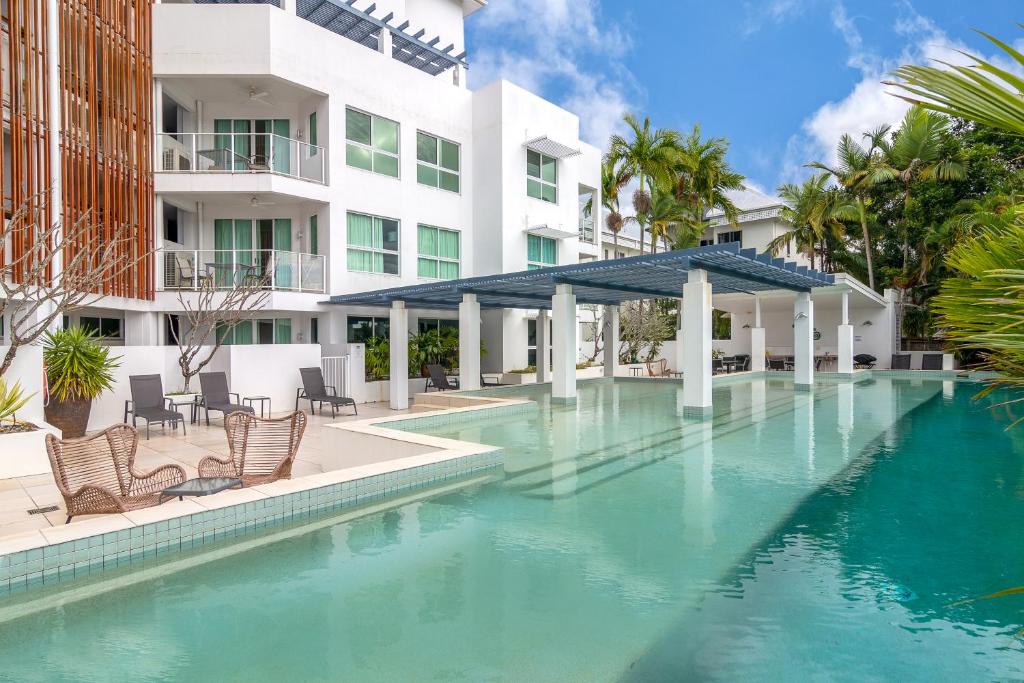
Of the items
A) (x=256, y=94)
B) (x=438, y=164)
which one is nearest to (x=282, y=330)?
(x=256, y=94)

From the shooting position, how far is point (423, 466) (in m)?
8.00

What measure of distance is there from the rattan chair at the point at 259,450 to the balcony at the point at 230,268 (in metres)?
9.88

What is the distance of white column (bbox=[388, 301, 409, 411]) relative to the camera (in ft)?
57.3

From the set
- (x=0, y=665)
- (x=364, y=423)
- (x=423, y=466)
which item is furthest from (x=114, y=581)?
(x=364, y=423)

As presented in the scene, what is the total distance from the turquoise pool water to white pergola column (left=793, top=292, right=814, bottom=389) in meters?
11.9

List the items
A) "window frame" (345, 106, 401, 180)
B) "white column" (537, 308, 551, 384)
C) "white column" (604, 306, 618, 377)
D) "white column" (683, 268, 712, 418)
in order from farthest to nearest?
1. "white column" (604, 306, 618, 377)
2. "white column" (537, 308, 551, 384)
3. "window frame" (345, 106, 401, 180)
4. "white column" (683, 268, 712, 418)

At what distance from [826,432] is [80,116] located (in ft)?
55.3

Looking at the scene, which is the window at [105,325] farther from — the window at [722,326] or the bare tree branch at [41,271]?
the window at [722,326]

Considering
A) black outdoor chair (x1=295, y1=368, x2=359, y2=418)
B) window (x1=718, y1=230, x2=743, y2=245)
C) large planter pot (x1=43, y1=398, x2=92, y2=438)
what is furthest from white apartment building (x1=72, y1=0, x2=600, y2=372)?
window (x1=718, y1=230, x2=743, y2=245)

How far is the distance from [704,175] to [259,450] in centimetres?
2861

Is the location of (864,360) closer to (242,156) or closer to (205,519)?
(242,156)

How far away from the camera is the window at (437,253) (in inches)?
834

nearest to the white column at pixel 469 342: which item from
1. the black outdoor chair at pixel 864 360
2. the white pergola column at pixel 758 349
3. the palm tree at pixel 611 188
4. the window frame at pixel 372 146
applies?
the window frame at pixel 372 146

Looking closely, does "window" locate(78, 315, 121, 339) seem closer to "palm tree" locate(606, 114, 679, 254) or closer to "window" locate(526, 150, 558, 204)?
"window" locate(526, 150, 558, 204)
